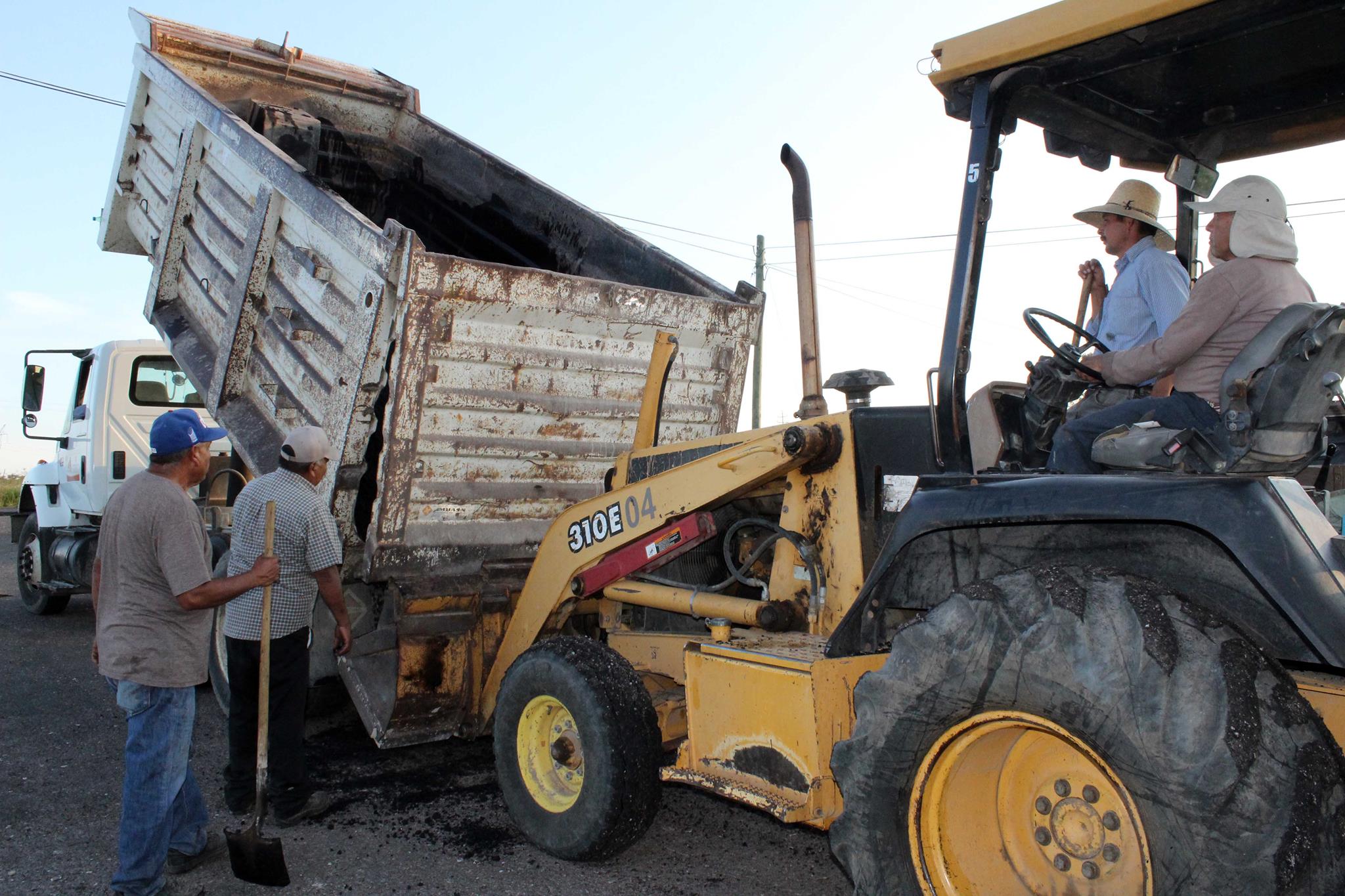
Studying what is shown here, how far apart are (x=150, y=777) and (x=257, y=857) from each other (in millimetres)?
440

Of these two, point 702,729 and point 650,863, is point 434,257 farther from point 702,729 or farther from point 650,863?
point 650,863

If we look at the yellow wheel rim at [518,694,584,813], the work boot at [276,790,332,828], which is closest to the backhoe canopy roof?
the yellow wheel rim at [518,694,584,813]

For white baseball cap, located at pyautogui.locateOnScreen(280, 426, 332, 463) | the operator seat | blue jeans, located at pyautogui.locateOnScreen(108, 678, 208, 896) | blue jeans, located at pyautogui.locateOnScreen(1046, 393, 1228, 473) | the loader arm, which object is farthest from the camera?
white baseball cap, located at pyautogui.locateOnScreen(280, 426, 332, 463)

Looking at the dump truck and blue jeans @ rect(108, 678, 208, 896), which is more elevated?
the dump truck

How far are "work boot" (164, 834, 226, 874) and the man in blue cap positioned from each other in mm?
114

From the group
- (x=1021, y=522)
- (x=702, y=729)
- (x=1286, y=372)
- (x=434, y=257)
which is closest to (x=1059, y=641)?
(x=1021, y=522)

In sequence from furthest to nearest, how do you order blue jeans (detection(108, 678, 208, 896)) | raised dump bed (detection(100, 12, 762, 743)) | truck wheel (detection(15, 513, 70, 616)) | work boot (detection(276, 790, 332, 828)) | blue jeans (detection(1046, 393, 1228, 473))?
truck wheel (detection(15, 513, 70, 616)) → raised dump bed (detection(100, 12, 762, 743)) → work boot (detection(276, 790, 332, 828)) → blue jeans (detection(108, 678, 208, 896)) → blue jeans (detection(1046, 393, 1228, 473))

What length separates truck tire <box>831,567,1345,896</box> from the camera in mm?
1869

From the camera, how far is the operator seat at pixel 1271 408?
2260 millimetres

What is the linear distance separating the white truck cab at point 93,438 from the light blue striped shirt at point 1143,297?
21.6 feet

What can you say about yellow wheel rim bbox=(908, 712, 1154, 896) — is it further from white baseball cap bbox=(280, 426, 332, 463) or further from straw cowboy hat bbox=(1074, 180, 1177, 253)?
white baseball cap bbox=(280, 426, 332, 463)

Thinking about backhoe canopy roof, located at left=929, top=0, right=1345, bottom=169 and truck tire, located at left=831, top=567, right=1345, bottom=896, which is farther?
backhoe canopy roof, located at left=929, top=0, right=1345, bottom=169

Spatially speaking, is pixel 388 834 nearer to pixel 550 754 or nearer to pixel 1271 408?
pixel 550 754

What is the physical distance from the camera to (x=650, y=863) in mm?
3832
